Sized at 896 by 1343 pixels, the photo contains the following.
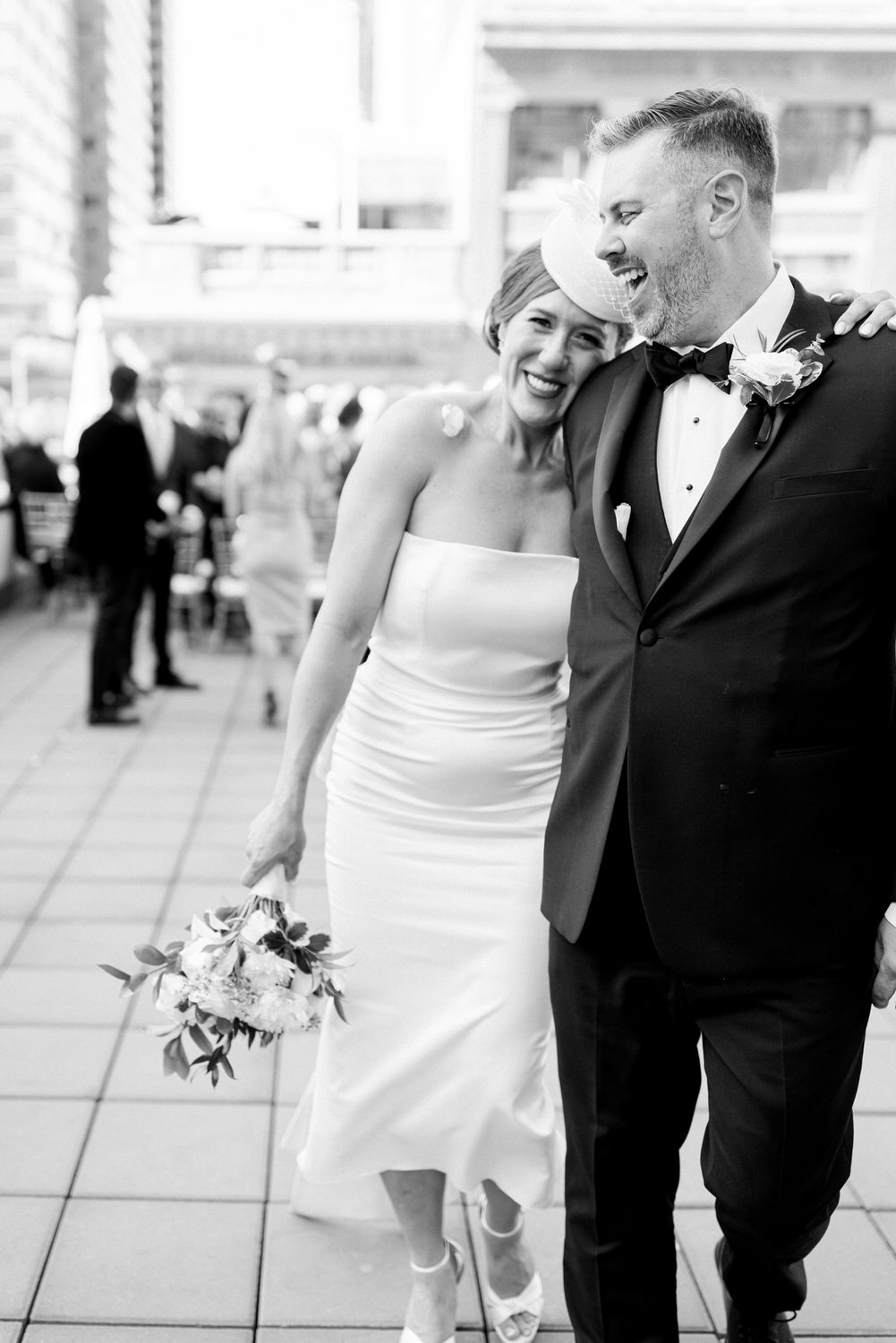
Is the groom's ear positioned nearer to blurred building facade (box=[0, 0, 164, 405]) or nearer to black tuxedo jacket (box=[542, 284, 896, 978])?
black tuxedo jacket (box=[542, 284, 896, 978])

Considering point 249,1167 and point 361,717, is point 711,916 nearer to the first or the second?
point 361,717

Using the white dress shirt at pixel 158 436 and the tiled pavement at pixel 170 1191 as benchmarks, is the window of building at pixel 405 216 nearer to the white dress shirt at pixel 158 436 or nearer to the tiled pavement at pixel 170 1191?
the white dress shirt at pixel 158 436

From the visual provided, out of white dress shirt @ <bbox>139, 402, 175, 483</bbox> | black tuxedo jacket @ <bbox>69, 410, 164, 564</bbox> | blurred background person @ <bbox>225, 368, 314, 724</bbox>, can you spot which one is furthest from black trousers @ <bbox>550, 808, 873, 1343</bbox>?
white dress shirt @ <bbox>139, 402, 175, 483</bbox>

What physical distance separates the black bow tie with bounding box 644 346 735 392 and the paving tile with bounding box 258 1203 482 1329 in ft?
6.02

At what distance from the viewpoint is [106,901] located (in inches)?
191

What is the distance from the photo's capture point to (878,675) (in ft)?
6.15

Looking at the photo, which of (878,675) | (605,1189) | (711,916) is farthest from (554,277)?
(605,1189)

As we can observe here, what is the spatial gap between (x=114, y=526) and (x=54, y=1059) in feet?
16.1

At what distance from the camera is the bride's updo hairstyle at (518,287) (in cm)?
232

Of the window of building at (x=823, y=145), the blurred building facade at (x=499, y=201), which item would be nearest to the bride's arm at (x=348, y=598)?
the blurred building facade at (x=499, y=201)

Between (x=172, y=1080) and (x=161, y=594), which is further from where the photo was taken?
(x=161, y=594)

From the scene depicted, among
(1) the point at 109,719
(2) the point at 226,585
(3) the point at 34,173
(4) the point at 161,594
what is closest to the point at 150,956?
(1) the point at 109,719

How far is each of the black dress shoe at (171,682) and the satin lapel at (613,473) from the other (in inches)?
288

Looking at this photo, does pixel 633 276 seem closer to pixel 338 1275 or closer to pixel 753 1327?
pixel 753 1327
